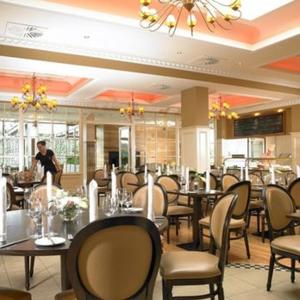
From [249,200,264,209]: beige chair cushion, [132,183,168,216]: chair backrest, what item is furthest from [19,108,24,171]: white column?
[132,183,168,216]: chair backrest

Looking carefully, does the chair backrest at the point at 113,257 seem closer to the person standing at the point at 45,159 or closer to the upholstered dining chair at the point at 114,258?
the upholstered dining chair at the point at 114,258

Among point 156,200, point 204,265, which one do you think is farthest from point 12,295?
point 156,200

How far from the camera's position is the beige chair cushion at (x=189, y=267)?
2.45 metres

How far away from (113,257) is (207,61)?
19.1 feet

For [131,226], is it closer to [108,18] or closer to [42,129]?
[108,18]

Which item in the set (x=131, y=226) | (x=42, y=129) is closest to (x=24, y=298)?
(x=131, y=226)

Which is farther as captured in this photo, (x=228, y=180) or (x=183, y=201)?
(x=228, y=180)

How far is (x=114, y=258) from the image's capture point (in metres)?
1.80

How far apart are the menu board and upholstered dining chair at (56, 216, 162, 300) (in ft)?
35.2

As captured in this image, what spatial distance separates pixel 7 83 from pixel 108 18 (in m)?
5.61

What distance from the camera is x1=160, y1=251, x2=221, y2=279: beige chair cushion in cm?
245

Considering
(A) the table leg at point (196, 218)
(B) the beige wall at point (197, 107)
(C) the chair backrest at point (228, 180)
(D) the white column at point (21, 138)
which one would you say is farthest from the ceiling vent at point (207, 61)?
(D) the white column at point (21, 138)

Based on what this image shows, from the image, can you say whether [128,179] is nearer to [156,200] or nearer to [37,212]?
[156,200]

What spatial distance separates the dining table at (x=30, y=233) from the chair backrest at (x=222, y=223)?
409mm
